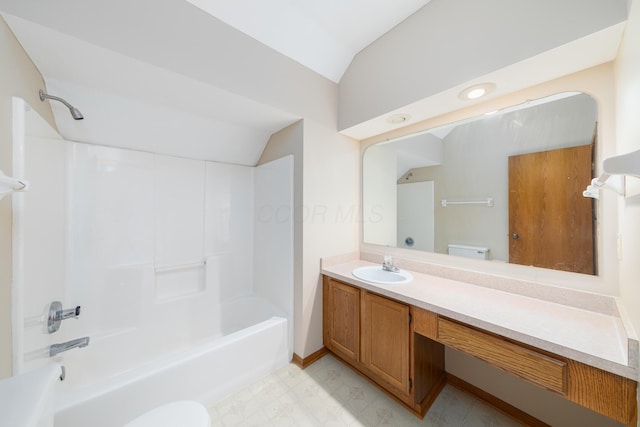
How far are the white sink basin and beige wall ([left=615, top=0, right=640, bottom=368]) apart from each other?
996mm

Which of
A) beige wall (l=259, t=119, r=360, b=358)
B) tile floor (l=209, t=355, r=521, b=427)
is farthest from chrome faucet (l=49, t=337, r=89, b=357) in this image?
beige wall (l=259, t=119, r=360, b=358)

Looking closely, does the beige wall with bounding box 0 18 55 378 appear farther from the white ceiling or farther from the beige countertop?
the beige countertop

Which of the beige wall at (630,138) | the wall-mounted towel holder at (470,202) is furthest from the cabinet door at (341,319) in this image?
the beige wall at (630,138)

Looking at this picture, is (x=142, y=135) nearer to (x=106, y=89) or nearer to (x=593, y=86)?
(x=106, y=89)

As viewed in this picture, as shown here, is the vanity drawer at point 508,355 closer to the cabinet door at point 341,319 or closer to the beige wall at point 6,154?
the cabinet door at point 341,319

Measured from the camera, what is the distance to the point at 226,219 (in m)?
2.44

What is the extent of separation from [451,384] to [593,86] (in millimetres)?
2117

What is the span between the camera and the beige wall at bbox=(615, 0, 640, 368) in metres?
0.79

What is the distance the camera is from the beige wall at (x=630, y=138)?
79cm

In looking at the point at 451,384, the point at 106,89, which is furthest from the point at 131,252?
the point at 451,384

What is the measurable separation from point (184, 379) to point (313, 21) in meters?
2.63

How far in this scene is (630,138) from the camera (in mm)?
859

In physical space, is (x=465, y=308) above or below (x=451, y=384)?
above

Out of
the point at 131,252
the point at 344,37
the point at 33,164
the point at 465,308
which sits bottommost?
the point at 465,308
